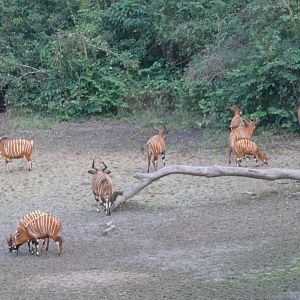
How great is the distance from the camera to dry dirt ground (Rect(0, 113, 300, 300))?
10.5 meters

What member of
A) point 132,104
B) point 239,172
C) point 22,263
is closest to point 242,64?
point 132,104

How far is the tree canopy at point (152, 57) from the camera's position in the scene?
68.7 ft

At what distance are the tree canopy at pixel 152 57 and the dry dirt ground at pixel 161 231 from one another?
1532 millimetres

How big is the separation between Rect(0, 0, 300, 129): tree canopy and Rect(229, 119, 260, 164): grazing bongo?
106 centimetres

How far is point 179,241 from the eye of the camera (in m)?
12.6

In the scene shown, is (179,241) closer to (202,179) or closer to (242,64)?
(202,179)

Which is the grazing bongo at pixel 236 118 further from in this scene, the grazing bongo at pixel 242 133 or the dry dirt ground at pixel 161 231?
the dry dirt ground at pixel 161 231

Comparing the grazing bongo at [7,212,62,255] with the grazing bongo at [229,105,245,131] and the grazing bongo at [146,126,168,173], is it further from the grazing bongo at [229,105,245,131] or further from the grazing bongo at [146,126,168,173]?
the grazing bongo at [229,105,245,131]

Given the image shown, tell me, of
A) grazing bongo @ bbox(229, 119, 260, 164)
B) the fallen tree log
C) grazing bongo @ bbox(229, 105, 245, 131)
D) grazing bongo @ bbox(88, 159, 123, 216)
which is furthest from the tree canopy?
grazing bongo @ bbox(88, 159, 123, 216)

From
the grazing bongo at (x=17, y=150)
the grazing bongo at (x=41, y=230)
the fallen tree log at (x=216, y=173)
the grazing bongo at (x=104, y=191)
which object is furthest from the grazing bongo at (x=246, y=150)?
the grazing bongo at (x=41, y=230)

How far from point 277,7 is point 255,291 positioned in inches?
483

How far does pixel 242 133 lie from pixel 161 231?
18.4ft

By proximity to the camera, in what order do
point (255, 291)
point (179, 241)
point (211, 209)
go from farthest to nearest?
point (211, 209)
point (179, 241)
point (255, 291)

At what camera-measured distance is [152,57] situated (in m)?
27.6
